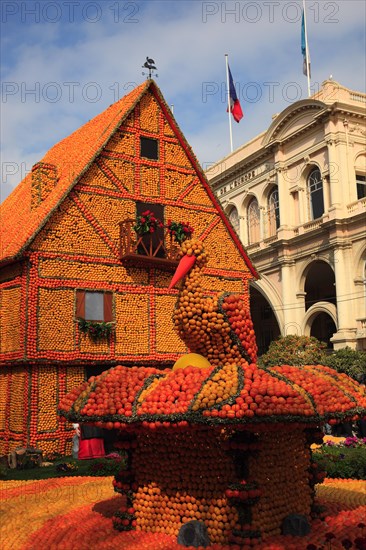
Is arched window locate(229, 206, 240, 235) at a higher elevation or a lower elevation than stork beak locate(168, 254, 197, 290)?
higher

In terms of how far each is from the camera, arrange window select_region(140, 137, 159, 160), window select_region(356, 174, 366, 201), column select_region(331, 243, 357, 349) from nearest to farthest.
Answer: window select_region(140, 137, 159, 160)
column select_region(331, 243, 357, 349)
window select_region(356, 174, 366, 201)

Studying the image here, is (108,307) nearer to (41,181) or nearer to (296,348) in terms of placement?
(41,181)

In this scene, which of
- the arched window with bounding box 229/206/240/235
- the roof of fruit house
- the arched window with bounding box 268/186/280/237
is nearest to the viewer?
the roof of fruit house

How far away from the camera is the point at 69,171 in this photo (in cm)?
2005

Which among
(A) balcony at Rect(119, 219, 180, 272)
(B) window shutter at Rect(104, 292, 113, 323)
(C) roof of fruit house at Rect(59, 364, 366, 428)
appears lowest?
(C) roof of fruit house at Rect(59, 364, 366, 428)

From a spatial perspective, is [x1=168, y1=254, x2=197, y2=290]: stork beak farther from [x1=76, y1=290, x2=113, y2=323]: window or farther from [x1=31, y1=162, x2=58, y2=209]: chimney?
[x1=31, y1=162, x2=58, y2=209]: chimney

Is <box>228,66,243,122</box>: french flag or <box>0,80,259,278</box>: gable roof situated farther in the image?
<box>228,66,243,122</box>: french flag

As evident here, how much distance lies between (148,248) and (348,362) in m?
10.9

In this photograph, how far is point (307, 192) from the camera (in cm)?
3475

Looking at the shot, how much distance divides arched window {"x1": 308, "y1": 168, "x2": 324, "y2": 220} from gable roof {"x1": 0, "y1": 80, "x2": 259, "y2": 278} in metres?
13.4

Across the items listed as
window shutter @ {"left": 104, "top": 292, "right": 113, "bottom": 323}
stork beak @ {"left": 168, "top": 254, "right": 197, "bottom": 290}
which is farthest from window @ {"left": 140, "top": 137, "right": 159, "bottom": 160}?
stork beak @ {"left": 168, "top": 254, "right": 197, "bottom": 290}

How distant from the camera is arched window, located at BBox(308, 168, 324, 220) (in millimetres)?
33750

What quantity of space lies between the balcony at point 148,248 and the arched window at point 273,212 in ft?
60.6

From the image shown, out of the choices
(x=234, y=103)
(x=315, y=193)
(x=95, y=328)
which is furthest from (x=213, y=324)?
(x=234, y=103)
